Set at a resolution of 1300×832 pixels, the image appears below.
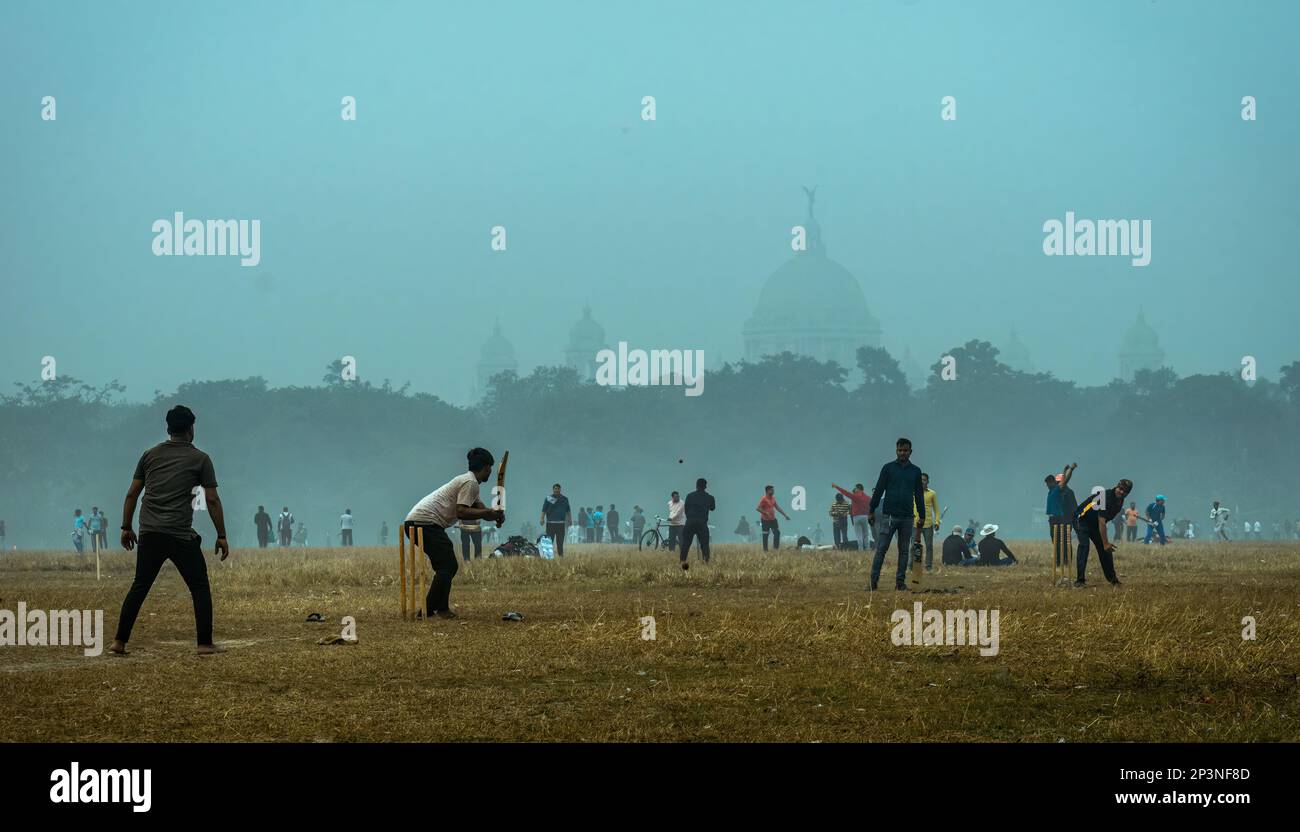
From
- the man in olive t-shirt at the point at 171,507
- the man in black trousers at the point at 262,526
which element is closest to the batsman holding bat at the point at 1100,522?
the man in olive t-shirt at the point at 171,507

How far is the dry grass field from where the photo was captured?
409 inches

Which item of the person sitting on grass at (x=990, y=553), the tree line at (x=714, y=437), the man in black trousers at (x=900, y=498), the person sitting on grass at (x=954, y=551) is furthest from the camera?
the tree line at (x=714, y=437)

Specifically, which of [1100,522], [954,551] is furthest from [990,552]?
[1100,522]

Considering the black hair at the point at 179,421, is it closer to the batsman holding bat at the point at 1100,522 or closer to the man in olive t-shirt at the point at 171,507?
the man in olive t-shirt at the point at 171,507

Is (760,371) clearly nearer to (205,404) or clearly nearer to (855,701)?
(205,404)

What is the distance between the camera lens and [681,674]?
12.9 m

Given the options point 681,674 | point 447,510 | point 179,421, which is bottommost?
point 681,674

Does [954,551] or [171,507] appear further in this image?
[954,551]

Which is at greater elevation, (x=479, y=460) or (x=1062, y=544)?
(x=479, y=460)

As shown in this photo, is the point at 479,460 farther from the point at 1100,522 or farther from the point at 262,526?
the point at 262,526

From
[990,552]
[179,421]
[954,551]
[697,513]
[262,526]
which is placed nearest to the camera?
[179,421]

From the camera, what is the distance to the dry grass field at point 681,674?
34.1 feet

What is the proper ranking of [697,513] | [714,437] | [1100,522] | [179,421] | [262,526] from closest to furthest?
1. [179,421]
2. [1100,522]
3. [697,513]
4. [262,526]
5. [714,437]

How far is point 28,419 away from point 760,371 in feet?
151
